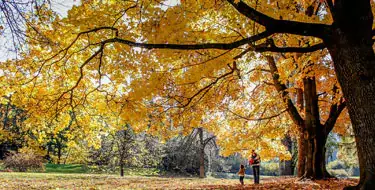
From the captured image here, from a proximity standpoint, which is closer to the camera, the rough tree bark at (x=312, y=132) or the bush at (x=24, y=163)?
the rough tree bark at (x=312, y=132)

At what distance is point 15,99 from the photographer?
800cm

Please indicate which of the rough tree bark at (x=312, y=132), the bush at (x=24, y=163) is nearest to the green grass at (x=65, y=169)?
the bush at (x=24, y=163)

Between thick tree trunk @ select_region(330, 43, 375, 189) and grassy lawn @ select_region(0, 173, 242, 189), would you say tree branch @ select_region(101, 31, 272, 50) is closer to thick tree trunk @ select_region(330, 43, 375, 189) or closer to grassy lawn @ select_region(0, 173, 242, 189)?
thick tree trunk @ select_region(330, 43, 375, 189)

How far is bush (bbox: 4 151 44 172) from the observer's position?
70.3 ft

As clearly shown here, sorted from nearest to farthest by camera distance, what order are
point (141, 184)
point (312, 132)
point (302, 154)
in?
point (312, 132)
point (302, 154)
point (141, 184)

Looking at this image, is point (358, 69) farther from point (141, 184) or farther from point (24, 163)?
point (24, 163)

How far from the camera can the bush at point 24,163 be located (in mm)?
21438

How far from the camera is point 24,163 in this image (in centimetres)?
2156

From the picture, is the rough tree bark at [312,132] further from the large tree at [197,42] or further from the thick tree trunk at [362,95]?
the thick tree trunk at [362,95]

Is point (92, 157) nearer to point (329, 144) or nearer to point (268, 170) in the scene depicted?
point (329, 144)

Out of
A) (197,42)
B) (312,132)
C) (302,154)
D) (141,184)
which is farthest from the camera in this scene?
(141,184)

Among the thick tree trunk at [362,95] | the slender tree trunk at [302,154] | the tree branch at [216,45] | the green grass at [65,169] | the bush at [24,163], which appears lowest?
the green grass at [65,169]

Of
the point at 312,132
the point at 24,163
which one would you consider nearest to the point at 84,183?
the point at 312,132

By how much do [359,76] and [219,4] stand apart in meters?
2.88
